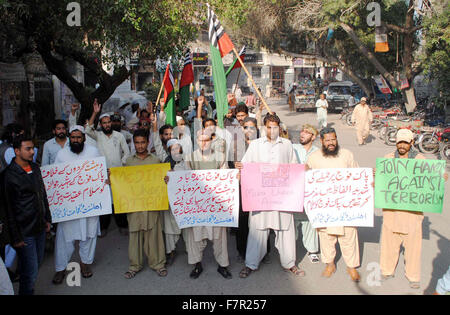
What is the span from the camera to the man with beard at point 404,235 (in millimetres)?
4445

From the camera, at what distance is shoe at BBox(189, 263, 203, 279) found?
487cm

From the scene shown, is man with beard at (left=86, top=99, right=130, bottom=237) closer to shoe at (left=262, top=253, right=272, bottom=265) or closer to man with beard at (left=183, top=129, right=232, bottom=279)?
man with beard at (left=183, top=129, right=232, bottom=279)

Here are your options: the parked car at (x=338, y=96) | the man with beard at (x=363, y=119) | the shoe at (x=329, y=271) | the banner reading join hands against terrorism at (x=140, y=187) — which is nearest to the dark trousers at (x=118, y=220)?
the banner reading join hands against terrorism at (x=140, y=187)

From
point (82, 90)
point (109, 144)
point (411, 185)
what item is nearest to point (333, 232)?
point (411, 185)

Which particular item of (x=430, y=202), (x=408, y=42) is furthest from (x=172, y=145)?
(x=408, y=42)

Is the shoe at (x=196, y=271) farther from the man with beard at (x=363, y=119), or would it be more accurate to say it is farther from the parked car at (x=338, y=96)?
the parked car at (x=338, y=96)

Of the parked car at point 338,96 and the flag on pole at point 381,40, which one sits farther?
the parked car at point 338,96

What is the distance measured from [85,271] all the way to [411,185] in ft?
12.0

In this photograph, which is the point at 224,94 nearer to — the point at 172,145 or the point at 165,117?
the point at 172,145

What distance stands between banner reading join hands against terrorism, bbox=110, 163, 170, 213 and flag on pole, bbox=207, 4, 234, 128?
1.39 metres

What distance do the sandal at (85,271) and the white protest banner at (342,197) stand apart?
8.35ft

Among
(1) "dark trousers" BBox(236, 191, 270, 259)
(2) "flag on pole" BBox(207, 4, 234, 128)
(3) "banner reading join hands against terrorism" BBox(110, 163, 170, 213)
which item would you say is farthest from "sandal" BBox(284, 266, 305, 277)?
(2) "flag on pole" BBox(207, 4, 234, 128)

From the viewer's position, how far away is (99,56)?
8508 mm
